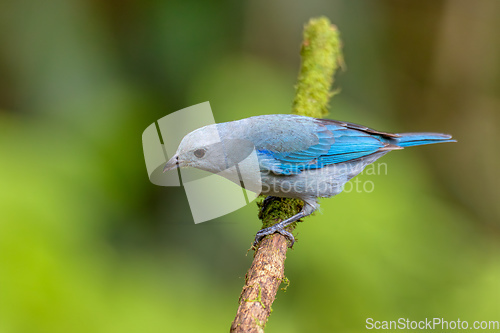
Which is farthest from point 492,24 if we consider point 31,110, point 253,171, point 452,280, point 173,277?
point 31,110

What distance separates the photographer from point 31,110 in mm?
5516

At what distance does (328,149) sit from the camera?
3984 millimetres

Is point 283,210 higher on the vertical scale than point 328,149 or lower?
lower

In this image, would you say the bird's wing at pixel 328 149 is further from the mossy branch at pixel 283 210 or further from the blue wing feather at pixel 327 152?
the mossy branch at pixel 283 210

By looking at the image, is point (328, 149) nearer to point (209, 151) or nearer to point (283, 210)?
point (283, 210)

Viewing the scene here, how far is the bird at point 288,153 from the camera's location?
3686mm

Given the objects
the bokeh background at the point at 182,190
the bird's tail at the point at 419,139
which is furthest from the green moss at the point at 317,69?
the bird's tail at the point at 419,139

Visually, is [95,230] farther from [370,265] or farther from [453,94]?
[453,94]

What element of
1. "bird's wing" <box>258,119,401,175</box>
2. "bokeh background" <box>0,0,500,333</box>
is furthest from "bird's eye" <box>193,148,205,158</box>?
"bokeh background" <box>0,0,500,333</box>

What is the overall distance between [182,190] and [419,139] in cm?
254

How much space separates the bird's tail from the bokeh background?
92 cm

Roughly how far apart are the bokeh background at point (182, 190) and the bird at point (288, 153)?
808 millimetres

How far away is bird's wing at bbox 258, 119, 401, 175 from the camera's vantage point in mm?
3799

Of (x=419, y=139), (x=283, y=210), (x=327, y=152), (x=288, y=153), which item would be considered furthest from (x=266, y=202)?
(x=419, y=139)
